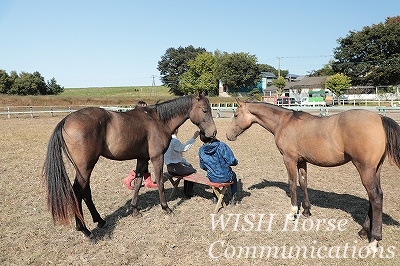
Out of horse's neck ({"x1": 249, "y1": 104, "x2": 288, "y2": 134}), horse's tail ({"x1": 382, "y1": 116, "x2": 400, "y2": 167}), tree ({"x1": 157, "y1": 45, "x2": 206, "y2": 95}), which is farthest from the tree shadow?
tree ({"x1": 157, "y1": 45, "x2": 206, "y2": 95})

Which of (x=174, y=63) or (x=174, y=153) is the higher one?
(x=174, y=63)

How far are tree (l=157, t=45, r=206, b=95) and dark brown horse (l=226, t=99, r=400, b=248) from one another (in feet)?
247

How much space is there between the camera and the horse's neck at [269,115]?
5.59 metres

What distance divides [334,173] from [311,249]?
4620 mm

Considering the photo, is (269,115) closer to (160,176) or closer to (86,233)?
(160,176)

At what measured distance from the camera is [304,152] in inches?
198

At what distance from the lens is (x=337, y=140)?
4551 millimetres

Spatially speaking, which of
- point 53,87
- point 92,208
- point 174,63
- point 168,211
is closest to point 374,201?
point 168,211

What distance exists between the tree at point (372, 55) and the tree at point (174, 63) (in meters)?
38.8

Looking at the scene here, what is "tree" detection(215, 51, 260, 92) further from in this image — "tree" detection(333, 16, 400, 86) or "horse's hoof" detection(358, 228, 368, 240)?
"horse's hoof" detection(358, 228, 368, 240)

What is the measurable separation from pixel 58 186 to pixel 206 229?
2.18 meters

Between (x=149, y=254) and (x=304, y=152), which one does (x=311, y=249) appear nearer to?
(x=304, y=152)

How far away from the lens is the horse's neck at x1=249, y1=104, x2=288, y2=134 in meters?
5.59

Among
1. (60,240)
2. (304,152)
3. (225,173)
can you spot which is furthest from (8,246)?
(304,152)
